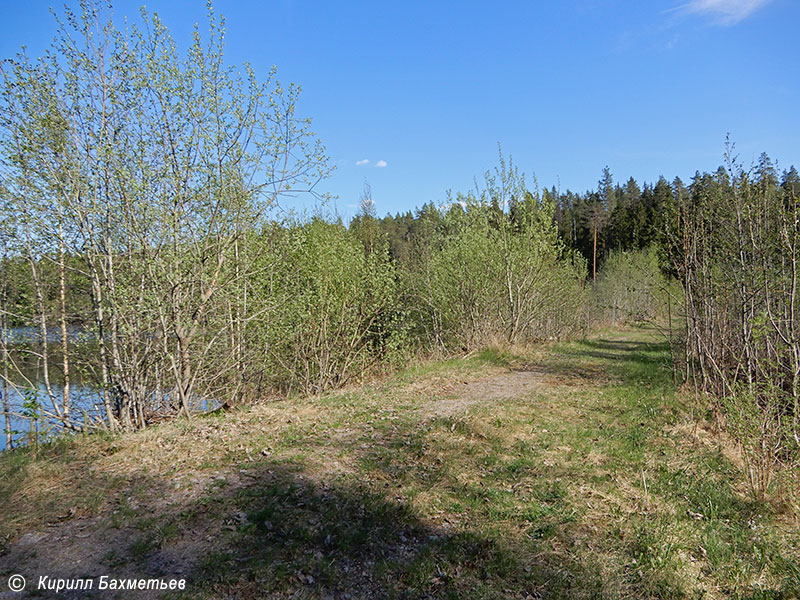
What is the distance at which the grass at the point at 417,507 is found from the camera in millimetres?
3094

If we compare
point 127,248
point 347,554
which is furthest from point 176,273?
point 347,554

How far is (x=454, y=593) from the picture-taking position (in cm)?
299

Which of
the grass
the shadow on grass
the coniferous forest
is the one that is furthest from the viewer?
the coniferous forest

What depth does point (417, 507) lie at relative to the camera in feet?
13.0

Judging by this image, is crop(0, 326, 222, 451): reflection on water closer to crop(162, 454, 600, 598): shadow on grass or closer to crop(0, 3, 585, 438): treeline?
crop(0, 3, 585, 438): treeline

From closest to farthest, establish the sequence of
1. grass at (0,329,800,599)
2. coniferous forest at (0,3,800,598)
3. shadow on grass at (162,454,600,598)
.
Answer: shadow on grass at (162,454,600,598) → grass at (0,329,800,599) → coniferous forest at (0,3,800,598)

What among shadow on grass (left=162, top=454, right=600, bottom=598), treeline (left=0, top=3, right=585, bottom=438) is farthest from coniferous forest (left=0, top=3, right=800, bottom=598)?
shadow on grass (left=162, top=454, right=600, bottom=598)

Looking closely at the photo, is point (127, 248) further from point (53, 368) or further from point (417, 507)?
point (417, 507)

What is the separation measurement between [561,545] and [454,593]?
3.69 ft

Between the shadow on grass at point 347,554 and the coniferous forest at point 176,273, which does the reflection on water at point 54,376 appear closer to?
the coniferous forest at point 176,273

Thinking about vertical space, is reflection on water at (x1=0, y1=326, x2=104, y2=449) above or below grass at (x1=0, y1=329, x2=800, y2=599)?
above

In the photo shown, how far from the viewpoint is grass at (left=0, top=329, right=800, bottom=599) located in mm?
3094

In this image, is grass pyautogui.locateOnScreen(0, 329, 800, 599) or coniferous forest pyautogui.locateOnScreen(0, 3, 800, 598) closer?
grass pyautogui.locateOnScreen(0, 329, 800, 599)

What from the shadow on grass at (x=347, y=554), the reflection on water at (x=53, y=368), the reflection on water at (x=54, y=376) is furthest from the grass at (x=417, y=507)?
the reflection on water at (x=53, y=368)
